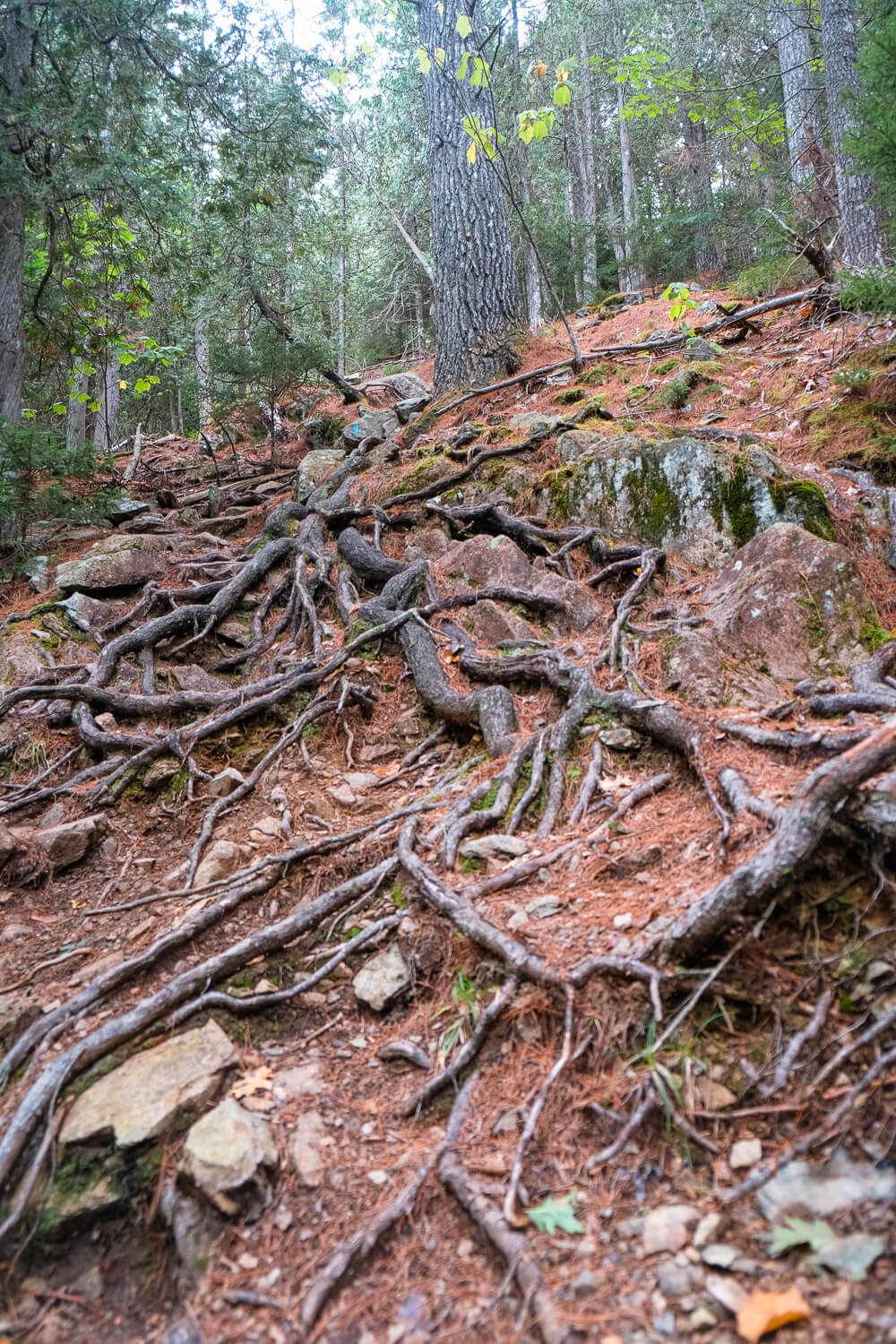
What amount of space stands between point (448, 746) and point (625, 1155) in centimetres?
285

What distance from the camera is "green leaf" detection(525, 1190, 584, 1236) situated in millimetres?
1866

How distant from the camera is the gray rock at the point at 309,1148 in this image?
86.7 inches

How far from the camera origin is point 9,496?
24.0ft

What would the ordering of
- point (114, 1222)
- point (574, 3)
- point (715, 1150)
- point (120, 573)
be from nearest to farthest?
point (715, 1150) < point (114, 1222) < point (120, 573) < point (574, 3)

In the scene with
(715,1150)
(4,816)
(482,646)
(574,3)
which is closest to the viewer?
(715,1150)

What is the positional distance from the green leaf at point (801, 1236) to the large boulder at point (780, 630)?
2.52 meters

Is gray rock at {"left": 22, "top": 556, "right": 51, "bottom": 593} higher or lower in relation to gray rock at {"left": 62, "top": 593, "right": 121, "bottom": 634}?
higher

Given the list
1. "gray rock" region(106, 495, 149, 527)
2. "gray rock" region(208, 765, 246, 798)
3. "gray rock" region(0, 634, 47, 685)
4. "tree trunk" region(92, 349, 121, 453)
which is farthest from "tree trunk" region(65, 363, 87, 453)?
"gray rock" region(208, 765, 246, 798)

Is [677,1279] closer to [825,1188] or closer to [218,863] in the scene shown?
[825,1188]

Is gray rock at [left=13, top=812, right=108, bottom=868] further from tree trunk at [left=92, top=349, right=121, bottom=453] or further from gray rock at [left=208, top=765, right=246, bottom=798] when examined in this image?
tree trunk at [left=92, top=349, right=121, bottom=453]

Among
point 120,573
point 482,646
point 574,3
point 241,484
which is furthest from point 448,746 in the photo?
point 574,3

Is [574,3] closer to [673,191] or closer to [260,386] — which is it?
[673,191]

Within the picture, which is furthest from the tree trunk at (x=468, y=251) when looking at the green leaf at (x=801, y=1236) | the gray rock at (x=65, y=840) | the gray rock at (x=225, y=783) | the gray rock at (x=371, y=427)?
the green leaf at (x=801, y=1236)

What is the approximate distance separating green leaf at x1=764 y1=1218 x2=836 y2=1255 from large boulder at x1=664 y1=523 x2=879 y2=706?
2.52 m
